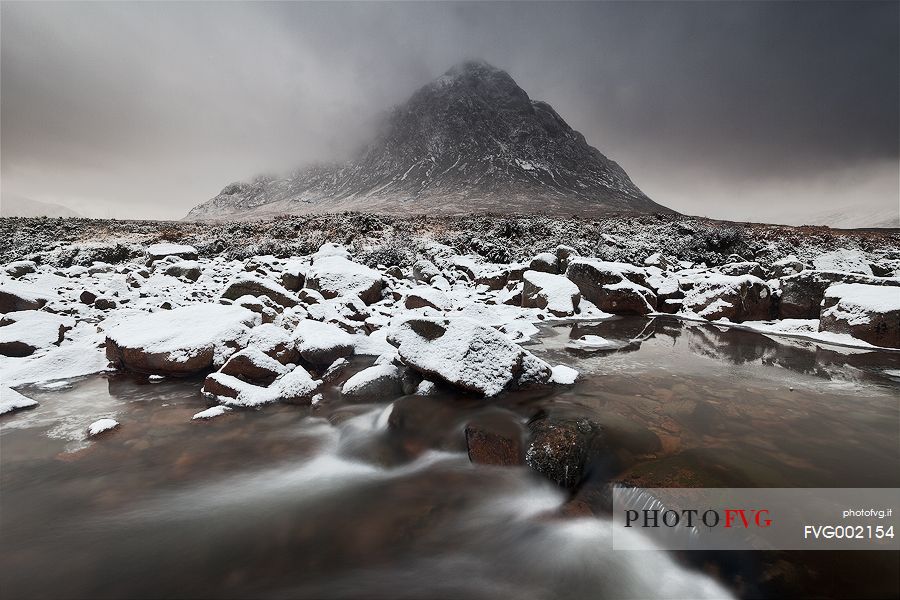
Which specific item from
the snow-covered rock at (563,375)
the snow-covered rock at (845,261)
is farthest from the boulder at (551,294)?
the snow-covered rock at (845,261)

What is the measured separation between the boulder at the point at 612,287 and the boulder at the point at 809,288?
3444 millimetres

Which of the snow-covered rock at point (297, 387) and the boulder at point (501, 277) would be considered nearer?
the snow-covered rock at point (297, 387)

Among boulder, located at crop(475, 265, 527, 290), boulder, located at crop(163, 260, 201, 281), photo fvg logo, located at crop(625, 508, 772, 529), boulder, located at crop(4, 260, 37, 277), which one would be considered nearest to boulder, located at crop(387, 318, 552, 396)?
photo fvg logo, located at crop(625, 508, 772, 529)

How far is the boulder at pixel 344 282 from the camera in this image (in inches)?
456

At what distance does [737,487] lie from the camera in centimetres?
366

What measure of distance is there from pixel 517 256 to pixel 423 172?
95.8 metres

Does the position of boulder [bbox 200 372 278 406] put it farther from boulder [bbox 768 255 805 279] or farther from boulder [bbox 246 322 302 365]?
boulder [bbox 768 255 805 279]

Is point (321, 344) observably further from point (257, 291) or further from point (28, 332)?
point (28, 332)

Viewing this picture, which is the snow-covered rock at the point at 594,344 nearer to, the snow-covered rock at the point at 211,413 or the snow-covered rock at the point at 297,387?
the snow-covered rock at the point at 297,387

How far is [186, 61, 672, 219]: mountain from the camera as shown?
91000 millimetres

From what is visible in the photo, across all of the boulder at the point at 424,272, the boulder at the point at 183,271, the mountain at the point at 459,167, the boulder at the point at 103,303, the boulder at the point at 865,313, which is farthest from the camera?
the mountain at the point at 459,167

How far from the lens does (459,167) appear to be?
110 metres

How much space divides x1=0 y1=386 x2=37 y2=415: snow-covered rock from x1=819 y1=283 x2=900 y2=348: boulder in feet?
51.6

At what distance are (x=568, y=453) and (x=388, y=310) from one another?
7.52 metres
